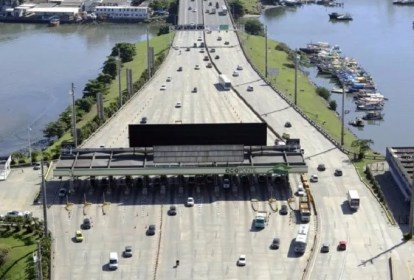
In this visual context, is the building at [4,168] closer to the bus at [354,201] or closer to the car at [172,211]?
the car at [172,211]

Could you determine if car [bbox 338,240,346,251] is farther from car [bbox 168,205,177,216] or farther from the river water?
the river water

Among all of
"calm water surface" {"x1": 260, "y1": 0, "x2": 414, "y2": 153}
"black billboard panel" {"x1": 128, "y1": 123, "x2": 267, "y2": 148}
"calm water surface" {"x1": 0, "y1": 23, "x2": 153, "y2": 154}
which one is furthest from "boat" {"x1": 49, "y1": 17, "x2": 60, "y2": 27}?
"black billboard panel" {"x1": 128, "y1": 123, "x2": 267, "y2": 148}

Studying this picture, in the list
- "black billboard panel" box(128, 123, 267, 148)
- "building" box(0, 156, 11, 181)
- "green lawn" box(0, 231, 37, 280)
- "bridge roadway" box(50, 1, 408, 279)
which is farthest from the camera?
"building" box(0, 156, 11, 181)

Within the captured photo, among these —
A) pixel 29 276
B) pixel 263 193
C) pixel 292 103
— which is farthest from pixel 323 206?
pixel 292 103

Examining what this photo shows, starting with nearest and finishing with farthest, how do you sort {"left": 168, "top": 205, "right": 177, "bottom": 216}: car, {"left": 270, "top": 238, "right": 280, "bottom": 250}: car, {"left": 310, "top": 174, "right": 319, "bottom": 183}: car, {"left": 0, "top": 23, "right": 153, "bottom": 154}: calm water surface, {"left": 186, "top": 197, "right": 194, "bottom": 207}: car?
{"left": 270, "top": 238, "right": 280, "bottom": 250}: car → {"left": 168, "top": 205, "right": 177, "bottom": 216}: car → {"left": 186, "top": 197, "right": 194, "bottom": 207}: car → {"left": 310, "top": 174, "right": 319, "bottom": 183}: car → {"left": 0, "top": 23, "right": 153, "bottom": 154}: calm water surface

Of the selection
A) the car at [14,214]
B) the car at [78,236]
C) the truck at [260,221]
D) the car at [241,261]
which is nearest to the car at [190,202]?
the truck at [260,221]

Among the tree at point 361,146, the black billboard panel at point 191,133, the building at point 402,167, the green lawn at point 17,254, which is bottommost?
the green lawn at point 17,254

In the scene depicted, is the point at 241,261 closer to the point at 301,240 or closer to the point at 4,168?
the point at 301,240

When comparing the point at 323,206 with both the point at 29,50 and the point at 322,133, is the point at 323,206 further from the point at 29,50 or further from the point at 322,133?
the point at 29,50
